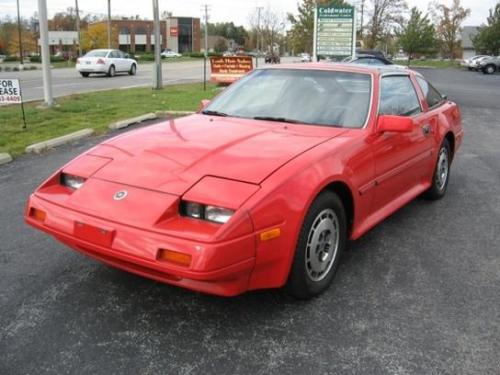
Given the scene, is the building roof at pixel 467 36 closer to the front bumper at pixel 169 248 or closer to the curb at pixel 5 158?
the curb at pixel 5 158

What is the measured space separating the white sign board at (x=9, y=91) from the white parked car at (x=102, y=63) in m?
17.3

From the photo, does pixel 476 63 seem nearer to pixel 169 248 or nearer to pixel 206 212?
pixel 206 212

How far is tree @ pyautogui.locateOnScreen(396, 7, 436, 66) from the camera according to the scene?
198 ft

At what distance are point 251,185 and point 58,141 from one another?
6.06 metres

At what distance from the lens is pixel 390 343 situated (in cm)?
286

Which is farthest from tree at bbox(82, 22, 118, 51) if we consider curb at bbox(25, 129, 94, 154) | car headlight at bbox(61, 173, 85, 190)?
car headlight at bbox(61, 173, 85, 190)

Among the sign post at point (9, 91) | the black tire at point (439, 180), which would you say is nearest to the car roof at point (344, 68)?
the black tire at point (439, 180)

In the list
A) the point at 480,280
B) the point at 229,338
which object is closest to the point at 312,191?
the point at 229,338

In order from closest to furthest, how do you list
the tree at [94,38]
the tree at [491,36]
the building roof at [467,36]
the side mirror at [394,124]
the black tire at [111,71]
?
the side mirror at [394,124]
the black tire at [111,71]
the tree at [491,36]
the tree at [94,38]
the building roof at [467,36]

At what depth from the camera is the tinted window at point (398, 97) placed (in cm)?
430

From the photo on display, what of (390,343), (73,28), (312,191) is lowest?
(390,343)

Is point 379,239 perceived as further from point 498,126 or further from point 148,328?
point 498,126

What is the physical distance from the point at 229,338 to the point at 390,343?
877mm

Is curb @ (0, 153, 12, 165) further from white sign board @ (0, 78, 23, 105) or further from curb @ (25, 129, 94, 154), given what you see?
white sign board @ (0, 78, 23, 105)
